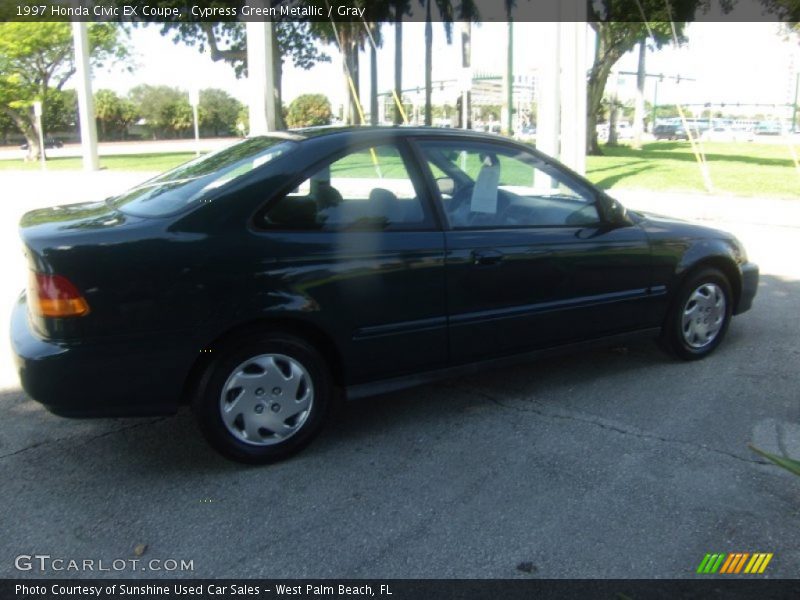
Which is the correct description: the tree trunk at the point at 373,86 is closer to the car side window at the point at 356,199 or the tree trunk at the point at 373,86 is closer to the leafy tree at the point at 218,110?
the car side window at the point at 356,199

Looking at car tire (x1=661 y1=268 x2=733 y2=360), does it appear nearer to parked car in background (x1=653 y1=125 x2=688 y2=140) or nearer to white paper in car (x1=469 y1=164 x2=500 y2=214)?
white paper in car (x1=469 y1=164 x2=500 y2=214)

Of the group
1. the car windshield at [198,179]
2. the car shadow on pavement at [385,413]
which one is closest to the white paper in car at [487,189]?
the car shadow on pavement at [385,413]

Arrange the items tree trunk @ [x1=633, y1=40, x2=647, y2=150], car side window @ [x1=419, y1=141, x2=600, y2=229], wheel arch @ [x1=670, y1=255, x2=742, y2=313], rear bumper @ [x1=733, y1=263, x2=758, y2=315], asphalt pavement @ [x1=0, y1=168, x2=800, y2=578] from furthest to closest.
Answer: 1. tree trunk @ [x1=633, y1=40, x2=647, y2=150]
2. rear bumper @ [x1=733, y1=263, x2=758, y2=315]
3. wheel arch @ [x1=670, y1=255, x2=742, y2=313]
4. car side window @ [x1=419, y1=141, x2=600, y2=229]
5. asphalt pavement @ [x1=0, y1=168, x2=800, y2=578]

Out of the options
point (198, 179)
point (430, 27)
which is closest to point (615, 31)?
point (430, 27)

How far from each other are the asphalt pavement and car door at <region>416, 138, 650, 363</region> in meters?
0.48

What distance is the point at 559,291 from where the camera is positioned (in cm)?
421

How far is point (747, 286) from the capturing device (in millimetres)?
5117

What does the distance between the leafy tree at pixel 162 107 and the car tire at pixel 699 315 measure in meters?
85.7

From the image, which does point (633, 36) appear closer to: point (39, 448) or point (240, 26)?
point (240, 26)

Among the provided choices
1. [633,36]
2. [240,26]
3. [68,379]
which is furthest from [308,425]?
[240,26]

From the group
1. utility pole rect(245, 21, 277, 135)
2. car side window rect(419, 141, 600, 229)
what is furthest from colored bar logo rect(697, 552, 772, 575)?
utility pole rect(245, 21, 277, 135)

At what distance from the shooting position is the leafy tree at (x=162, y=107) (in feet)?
276

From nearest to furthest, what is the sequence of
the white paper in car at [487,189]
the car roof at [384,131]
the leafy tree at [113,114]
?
1. the car roof at [384,131]
2. the white paper in car at [487,189]
3. the leafy tree at [113,114]

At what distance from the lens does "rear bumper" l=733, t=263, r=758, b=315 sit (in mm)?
5102
